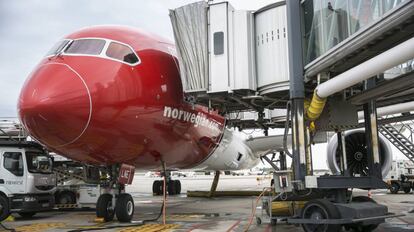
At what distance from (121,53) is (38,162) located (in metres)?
5.14

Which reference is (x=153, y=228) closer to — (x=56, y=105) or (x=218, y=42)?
(x=56, y=105)

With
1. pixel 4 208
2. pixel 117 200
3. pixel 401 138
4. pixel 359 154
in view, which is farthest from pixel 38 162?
pixel 401 138

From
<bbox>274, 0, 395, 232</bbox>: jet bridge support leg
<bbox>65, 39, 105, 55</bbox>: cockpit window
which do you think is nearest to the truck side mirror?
<bbox>65, 39, 105, 55</bbox>: cockpit window

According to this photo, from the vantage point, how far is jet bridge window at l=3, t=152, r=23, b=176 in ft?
37.8

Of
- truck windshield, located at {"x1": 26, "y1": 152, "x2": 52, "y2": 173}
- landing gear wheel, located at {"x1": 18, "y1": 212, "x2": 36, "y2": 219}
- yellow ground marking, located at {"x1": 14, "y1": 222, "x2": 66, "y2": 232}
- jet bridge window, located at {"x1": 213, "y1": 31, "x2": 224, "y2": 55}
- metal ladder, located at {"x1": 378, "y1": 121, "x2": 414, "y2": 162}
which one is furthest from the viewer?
metal ladder, located at {"x1": 378, "y1": 121, "x2": 414, "y2": 162}

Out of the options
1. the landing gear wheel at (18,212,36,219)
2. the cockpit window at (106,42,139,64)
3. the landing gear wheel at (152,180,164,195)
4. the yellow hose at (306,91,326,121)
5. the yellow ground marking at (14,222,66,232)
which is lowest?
the yellow ground marking at (14,222,66,232)

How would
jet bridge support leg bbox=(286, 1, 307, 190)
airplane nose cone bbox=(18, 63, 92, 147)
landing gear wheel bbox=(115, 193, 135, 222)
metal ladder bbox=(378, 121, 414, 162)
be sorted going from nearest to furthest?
jet bridge support leg bbox=(286, 1, 307, 190)
airplane nose cone bbox=(18, 63, 92, 147)
landing gear wheel bbox=(115, 193, 135, 222)
metal ladder bbox=(378, 121, 414, 162)

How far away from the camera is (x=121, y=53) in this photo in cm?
891

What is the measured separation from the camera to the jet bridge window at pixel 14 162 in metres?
11.5

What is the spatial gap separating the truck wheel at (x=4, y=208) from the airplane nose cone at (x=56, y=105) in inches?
126

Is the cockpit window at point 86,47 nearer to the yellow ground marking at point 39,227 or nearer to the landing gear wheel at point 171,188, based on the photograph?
the yellow ground marking at point 39,227

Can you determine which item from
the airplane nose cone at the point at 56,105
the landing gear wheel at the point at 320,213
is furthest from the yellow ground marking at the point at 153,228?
the landing gear wheel at the point at 320,213

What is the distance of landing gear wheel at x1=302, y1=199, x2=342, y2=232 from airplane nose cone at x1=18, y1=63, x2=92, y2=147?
13.4 feet

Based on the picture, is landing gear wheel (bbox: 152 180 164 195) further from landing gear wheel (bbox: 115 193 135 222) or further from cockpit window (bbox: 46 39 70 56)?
cockpit window (bbox: 46 39 70 56)
